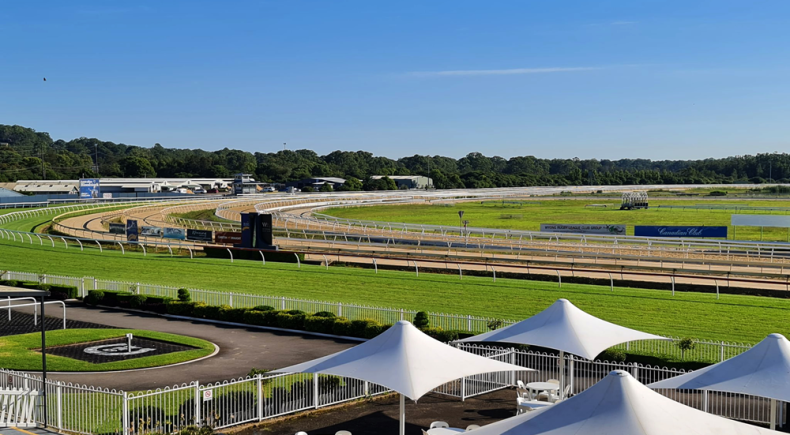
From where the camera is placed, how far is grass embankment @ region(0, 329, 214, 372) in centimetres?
1869

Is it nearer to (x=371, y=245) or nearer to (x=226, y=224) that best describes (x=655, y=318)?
(x=371, y=245)

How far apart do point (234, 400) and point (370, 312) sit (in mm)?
9032

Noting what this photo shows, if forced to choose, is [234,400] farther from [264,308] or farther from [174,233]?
[174,233]

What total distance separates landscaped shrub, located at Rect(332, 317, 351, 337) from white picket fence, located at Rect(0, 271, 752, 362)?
75 centimetres

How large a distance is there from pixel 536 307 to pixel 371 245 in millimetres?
19066

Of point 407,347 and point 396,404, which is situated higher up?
point 407,347

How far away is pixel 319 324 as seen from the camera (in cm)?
2261

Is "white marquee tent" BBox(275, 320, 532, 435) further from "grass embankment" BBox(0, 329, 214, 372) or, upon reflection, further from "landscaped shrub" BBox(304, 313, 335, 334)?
"landscaped shrub" BBox(304, 313, 335, 334)

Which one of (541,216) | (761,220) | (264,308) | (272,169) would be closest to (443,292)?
(264,308)

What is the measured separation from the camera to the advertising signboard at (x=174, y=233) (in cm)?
4694

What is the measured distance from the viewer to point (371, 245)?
43.6 m

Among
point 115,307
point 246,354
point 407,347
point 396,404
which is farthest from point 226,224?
point 407,347

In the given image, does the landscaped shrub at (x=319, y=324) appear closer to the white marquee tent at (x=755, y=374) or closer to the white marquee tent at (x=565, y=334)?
the white marquee tent at (x=565, y=334)

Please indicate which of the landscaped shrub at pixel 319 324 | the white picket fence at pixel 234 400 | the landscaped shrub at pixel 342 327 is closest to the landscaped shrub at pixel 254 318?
the landscaped shrub at pixel 319 324
